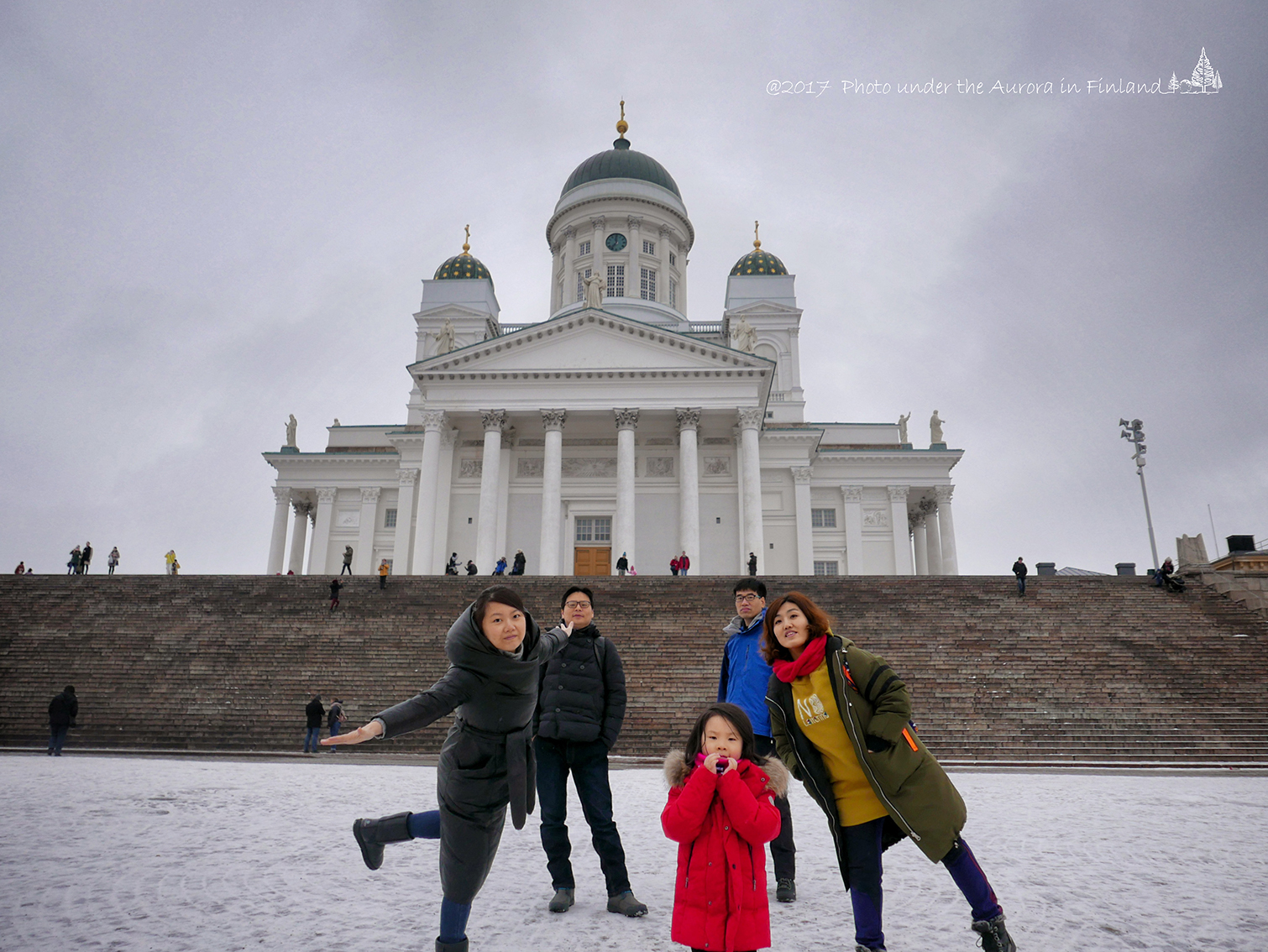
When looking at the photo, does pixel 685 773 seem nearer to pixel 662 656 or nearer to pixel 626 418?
pixel 662 656

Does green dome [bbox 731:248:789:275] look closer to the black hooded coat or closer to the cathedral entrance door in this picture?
the cathedral entrance door

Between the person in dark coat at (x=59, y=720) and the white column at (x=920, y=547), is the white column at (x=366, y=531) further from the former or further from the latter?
the white column at (x=920, y=547)

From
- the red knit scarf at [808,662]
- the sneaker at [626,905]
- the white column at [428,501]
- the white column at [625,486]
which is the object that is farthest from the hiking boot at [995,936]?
the white column at [428,501]

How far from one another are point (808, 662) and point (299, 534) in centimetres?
4651

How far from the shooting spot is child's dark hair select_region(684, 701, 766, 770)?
3416mm

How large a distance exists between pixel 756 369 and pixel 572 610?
28.8 m

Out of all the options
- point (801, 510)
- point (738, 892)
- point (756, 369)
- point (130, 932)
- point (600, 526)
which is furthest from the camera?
point (801, 510)

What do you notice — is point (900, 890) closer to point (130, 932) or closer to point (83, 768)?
point (130, 932)

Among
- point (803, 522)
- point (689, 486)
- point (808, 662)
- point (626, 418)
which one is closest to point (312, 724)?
point (808, 662)

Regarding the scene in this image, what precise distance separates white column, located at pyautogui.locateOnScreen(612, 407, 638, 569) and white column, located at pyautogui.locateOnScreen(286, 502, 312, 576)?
21.3 metres

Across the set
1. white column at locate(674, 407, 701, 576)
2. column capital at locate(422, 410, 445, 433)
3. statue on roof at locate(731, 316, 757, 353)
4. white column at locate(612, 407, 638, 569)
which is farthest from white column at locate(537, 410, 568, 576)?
statue on roof at locate(731, 316, 757, 353)

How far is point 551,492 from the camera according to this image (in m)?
31.9

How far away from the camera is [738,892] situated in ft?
10.4

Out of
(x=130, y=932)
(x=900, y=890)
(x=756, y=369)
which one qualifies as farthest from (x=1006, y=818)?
(x=756, y=369)
